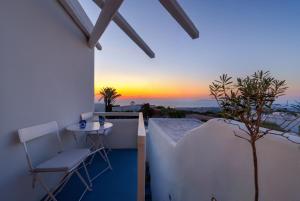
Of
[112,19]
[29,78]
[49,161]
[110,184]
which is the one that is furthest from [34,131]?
[112,19]

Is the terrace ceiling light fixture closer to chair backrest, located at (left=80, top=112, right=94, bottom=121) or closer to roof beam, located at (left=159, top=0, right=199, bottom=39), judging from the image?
roof beam, located at (left=159, top=0, right=199, bottom=39)

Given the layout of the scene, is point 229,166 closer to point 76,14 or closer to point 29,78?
point 29,78

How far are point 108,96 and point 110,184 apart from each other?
363 centimetres

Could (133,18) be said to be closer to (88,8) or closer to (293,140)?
(88,8)

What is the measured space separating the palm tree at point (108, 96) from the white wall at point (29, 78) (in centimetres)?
252

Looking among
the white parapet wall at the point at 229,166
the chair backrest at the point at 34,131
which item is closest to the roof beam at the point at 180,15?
the white parapet wall at the point at 229,166

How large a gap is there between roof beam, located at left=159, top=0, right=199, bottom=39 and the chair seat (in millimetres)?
2418

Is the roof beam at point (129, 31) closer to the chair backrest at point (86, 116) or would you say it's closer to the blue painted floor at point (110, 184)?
the chair backrest at point (86, 116)

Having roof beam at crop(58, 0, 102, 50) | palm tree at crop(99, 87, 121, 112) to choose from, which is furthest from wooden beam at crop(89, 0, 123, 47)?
palm tree at crop(99, 87, 121, 112)

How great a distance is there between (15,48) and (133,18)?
10.3ft

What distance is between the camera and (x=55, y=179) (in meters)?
2.93

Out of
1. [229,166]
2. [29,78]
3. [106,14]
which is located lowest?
[229,166]

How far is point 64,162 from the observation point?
2.28 meters

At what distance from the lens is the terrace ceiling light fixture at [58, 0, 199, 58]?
2822 mm
